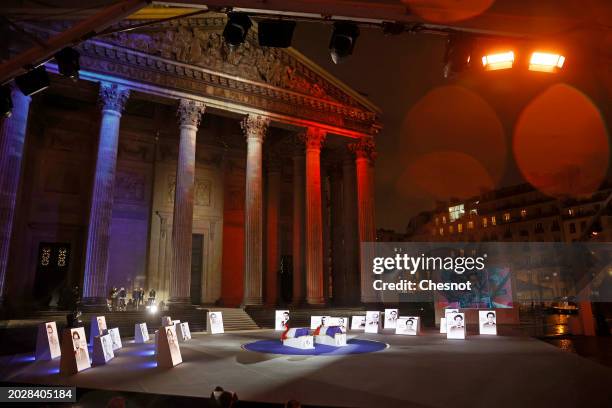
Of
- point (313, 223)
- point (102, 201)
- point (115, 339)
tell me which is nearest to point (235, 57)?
point (313, 223)

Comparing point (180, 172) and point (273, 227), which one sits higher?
point (180, 172)

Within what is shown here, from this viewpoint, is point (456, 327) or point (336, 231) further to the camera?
point (336, 231)

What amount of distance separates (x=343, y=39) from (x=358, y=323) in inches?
628

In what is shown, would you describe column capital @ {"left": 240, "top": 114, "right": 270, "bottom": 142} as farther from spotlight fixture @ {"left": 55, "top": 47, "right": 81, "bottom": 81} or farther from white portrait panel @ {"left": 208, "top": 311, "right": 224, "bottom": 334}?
spotlight fixture @ {"left": 55, "top": 47, "right": 81, "bottom": 81}

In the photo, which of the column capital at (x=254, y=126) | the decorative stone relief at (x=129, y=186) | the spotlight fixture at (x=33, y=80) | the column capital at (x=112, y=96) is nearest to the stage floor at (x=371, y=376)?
the spotlight fixture at (x=33, y=80)

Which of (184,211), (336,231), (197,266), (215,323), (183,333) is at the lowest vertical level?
(183,333)

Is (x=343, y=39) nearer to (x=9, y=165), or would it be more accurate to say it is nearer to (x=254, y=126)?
(x=9, y=165)

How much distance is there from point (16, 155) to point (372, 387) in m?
17.9

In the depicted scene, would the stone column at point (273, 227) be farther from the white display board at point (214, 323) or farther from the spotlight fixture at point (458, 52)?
the spotlight fixture at point (458, 52)

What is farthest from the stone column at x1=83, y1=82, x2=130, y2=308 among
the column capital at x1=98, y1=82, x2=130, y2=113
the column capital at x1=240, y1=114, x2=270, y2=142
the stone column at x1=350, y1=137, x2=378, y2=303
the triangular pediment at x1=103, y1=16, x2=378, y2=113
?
the stone column at x1=350, y1=137, x2=378, y2=303

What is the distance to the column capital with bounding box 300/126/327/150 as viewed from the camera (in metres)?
26.8

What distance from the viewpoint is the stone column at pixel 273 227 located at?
2998 centimetres

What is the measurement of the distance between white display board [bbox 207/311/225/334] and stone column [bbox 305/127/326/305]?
739 centimetres

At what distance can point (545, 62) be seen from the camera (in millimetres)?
5961
